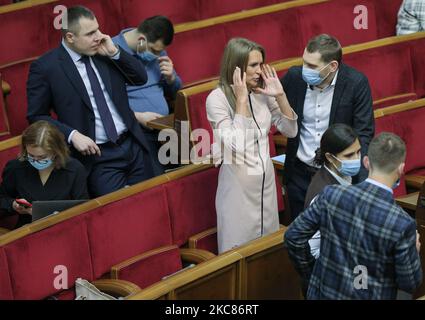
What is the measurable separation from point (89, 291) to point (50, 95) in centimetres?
23

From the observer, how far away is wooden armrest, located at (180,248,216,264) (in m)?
0.88

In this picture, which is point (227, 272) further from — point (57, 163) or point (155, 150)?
point (155, 150)

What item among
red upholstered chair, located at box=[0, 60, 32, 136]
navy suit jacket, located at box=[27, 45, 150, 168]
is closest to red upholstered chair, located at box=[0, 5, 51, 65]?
red upholstered chair, located at box=[0, 60, 32, 136]

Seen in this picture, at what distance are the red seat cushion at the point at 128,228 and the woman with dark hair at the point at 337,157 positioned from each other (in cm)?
18

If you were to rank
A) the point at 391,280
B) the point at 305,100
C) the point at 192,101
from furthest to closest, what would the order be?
the point at 192,101 < the point at 305,100 < the point at 391,280

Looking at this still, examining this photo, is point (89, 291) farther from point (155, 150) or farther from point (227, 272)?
point (155, 150)

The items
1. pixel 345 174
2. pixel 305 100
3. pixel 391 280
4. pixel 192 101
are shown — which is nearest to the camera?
pixel 391 280

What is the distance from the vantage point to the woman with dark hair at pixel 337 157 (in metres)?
0.78

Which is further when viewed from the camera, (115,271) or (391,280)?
(115,271)

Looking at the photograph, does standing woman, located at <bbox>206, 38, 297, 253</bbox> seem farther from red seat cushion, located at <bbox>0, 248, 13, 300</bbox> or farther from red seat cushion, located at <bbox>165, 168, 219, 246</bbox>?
red seat cushion, located at <bbox>0, 248, 13, 300</bbox>

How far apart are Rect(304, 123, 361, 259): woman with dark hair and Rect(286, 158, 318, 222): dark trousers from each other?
0.11 metres
